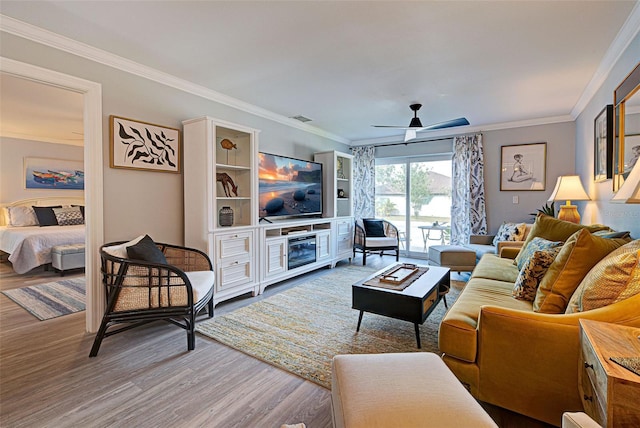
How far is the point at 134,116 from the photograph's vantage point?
283cm

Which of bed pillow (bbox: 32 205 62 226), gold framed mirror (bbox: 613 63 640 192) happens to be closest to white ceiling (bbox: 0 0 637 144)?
gold framed mirror (bbox: 613 63 640 192)

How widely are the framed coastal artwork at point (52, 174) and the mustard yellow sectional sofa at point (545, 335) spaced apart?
752 centimetres

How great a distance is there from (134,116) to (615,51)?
4.23 m

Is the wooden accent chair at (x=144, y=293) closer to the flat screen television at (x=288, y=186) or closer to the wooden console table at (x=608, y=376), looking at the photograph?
the flat screen television at (x=288, y=186)

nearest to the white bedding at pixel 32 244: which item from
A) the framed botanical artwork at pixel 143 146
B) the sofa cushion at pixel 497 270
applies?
the framed botanical artwork at pixel 143 146

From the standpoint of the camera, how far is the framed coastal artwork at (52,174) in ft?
18.6

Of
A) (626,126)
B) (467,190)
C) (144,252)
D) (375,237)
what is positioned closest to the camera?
(626,126)

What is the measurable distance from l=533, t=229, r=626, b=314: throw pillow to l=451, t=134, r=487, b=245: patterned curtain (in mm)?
3436

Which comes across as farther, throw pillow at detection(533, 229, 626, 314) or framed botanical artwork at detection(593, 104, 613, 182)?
framed botanical artwork at detection(593, 104, 613, 182)

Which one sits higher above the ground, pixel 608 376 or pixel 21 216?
pixel 21 216

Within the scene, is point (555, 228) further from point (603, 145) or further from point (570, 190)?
point (570, 190)

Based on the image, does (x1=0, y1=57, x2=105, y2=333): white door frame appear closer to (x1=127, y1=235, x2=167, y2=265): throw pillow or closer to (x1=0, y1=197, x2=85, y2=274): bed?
(x1=127, y1=235, x2=167, y2=265): throw pillow

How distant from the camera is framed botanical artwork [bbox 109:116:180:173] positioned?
269 centimetres

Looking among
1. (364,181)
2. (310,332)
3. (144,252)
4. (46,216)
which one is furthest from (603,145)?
(46,216)
